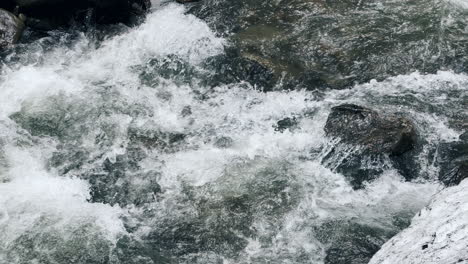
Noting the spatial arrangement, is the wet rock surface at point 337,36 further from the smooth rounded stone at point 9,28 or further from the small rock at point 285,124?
→ the smooth rounded stone at point 9,28

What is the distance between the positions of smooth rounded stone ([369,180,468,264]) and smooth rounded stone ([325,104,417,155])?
1137 millimetres

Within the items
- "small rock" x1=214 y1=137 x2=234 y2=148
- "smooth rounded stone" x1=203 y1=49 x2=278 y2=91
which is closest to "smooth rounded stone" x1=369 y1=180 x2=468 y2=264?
"small rock" x1=214 y1=137 x2=234 y2=148

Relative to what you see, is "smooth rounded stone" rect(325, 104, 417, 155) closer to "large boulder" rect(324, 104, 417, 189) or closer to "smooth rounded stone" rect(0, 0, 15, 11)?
"large boulder" rect(324, 104, 417, 189)

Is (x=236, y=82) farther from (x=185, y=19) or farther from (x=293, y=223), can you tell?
(x=293, y=223)

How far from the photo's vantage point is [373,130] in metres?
6.90

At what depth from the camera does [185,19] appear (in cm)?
996

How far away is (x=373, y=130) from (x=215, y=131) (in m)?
2.28

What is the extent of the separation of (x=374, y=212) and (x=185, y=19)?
5.65 meters

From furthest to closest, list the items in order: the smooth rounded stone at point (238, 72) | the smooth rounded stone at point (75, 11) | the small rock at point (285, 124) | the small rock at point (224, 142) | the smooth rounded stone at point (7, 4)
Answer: the smooth rounded stone at point (7, 4)
the smooth rounded stone at point (75, 11)
the smooth rounded stone at point (238, 72)
the small rock at point (285, 124)
the small rock at point (224, 142)

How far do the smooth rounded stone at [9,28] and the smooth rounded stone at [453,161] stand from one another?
750 cm

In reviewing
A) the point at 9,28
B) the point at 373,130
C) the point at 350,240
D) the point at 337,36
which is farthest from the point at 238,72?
the point at 9,28

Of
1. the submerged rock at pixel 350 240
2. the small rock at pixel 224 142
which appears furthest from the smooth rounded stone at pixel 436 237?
the small rock at pixel 224 142

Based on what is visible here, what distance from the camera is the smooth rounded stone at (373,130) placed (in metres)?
6.80

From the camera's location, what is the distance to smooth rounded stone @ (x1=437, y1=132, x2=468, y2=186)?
6328 millimetres
